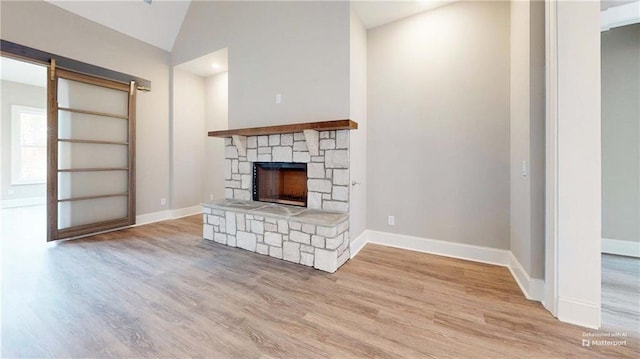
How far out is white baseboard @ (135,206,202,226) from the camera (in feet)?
13.2

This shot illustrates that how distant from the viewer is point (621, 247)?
261 cm

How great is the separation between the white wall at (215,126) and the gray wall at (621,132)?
553 cm

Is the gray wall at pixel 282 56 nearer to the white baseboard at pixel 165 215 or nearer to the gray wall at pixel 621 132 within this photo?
the white baseboard at pixel 165 215

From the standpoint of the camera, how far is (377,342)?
1.37m

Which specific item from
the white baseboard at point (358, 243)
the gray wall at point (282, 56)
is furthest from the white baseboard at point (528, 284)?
the gray wall at point (282, 56)

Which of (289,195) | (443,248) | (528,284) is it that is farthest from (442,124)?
(289,195)

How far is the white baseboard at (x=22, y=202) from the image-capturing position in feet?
17.1

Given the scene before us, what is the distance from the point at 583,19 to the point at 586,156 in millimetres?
890

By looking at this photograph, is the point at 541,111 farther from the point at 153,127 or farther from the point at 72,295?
the point at 153,127

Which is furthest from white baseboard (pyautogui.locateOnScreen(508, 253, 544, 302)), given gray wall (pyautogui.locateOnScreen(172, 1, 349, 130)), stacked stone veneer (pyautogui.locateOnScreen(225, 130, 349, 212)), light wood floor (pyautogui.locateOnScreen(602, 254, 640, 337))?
gray wall (pyautogui.locateOnScreen(172, 1, 349, 130))

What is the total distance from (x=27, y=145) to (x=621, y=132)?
35.6 feet

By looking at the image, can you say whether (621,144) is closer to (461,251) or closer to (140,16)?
(461,251)

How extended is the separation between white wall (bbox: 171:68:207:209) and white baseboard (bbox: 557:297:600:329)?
17.5ft

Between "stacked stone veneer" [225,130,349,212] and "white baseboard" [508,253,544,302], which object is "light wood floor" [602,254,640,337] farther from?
"stacked stone veneer" [225,130,349,212]
